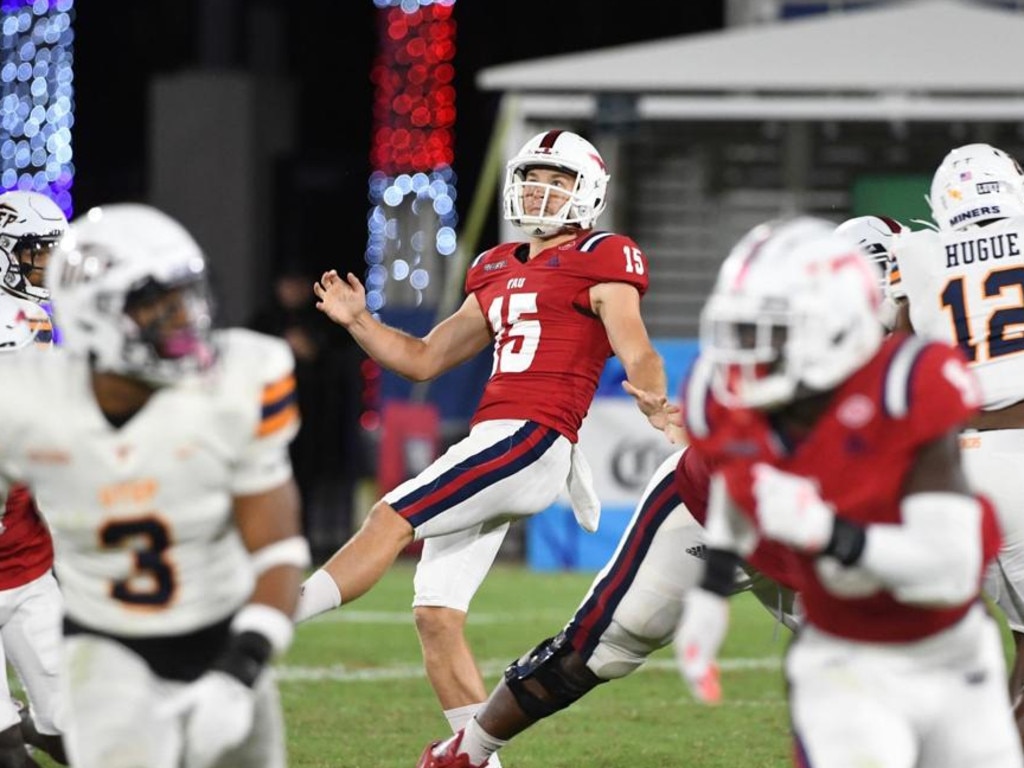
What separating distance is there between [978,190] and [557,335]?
48.8 inches

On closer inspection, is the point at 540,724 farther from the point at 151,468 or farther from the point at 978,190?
the point at 151,468

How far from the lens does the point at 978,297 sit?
214 inches

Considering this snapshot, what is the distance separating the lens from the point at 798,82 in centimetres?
1255

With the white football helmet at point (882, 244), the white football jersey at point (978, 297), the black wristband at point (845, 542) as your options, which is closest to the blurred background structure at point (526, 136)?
the white football helmet at point (882, 244)

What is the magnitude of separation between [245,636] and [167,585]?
0.24 m

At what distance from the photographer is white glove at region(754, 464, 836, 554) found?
3.26 meters

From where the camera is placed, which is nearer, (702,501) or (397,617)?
(702,501)

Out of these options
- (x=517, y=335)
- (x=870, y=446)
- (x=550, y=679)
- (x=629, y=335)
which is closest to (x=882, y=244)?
(x=629, y=335)

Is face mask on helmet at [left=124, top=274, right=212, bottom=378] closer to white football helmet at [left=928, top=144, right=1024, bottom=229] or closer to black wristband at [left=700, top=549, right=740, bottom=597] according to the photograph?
black wristband at [left=700, top=549, right=740, bottom=597]

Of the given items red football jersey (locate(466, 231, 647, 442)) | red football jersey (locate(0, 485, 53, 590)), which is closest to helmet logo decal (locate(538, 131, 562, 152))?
red football jersey (locate(466, 231, 647, 442))

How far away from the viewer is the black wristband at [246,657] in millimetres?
3396

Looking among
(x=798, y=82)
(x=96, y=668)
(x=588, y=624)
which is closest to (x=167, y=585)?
(x=96, y=668)

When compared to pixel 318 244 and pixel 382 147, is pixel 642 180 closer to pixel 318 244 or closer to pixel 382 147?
pixel 382 147

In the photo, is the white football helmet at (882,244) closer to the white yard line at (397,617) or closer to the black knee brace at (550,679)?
the black knee brace at (550,679)
